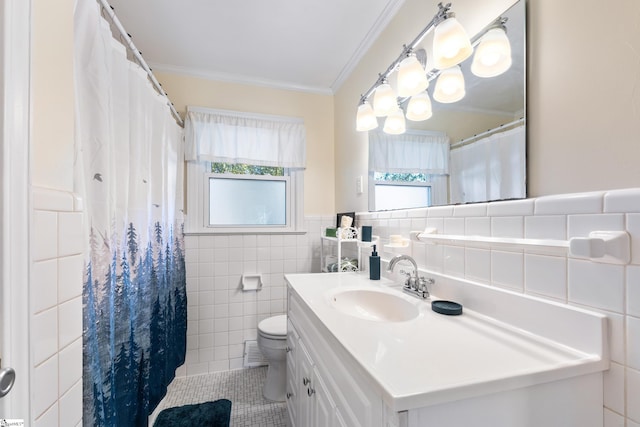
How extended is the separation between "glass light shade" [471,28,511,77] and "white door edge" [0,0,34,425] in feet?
4.06

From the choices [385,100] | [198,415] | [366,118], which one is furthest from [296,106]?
[198,415]

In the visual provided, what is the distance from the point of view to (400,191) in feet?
4.81

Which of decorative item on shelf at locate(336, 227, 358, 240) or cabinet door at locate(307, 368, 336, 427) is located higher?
decorative item on shelf at locate(336, 227, 358, 240)

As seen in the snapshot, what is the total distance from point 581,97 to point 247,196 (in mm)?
2091

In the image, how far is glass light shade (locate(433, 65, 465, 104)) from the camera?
1063 mm

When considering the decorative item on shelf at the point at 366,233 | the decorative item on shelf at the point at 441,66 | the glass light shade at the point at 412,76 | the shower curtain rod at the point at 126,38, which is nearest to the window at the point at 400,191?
the decorative item on shelf at the point at 366,233

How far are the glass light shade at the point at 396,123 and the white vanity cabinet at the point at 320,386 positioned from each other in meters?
1.03

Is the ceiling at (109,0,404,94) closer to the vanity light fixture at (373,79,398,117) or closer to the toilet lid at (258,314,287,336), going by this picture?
the vanity light fixture at (373,79,398,117)

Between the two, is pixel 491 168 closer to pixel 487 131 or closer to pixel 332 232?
pixel 487 131

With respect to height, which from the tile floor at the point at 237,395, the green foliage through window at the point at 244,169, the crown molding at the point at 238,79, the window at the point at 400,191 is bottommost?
the tile floor at the point at 237,395

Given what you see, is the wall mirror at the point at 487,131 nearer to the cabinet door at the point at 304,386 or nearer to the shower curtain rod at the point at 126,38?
the cabinet door at the point at 304,386

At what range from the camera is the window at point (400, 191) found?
4.16 feet

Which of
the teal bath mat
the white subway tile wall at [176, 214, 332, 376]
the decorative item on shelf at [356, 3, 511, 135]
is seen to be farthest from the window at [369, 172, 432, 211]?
the teal bath mat

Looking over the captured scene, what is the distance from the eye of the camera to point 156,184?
152 centimetres
